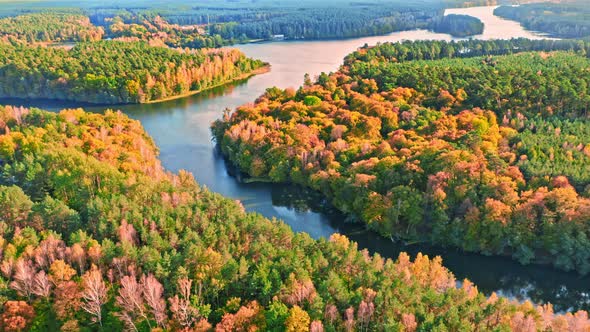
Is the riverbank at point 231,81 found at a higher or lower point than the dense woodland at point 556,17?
lower

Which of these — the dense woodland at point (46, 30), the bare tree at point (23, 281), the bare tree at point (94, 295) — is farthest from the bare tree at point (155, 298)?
the dense woodland at point (46, 30)

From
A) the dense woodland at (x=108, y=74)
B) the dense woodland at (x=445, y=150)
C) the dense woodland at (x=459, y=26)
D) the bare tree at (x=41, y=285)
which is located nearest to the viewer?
the bare tree at (x=41, y=285)

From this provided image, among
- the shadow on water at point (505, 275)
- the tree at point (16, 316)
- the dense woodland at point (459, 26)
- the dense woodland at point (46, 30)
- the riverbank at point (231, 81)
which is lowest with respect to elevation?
the shadow on water at point (505, 275)

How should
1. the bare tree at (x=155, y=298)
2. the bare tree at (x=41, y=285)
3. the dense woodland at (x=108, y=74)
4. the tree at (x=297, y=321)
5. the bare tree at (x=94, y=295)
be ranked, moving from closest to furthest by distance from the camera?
the tree at (x=297, y=321) < the bare tree at (x=155, y=298) < the bare tree at (x=94, y=295) < the bare tree at (x=41, y=285) < the dense woodland at (x=108, y=74)

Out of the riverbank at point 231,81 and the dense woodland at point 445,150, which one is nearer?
the dense woodland at point 445,150

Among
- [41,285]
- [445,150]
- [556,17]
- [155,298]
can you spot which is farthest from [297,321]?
[556,17]

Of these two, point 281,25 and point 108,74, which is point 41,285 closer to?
point 108,74

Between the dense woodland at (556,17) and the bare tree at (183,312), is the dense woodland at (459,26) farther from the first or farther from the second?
the bare tree at (183,312)
